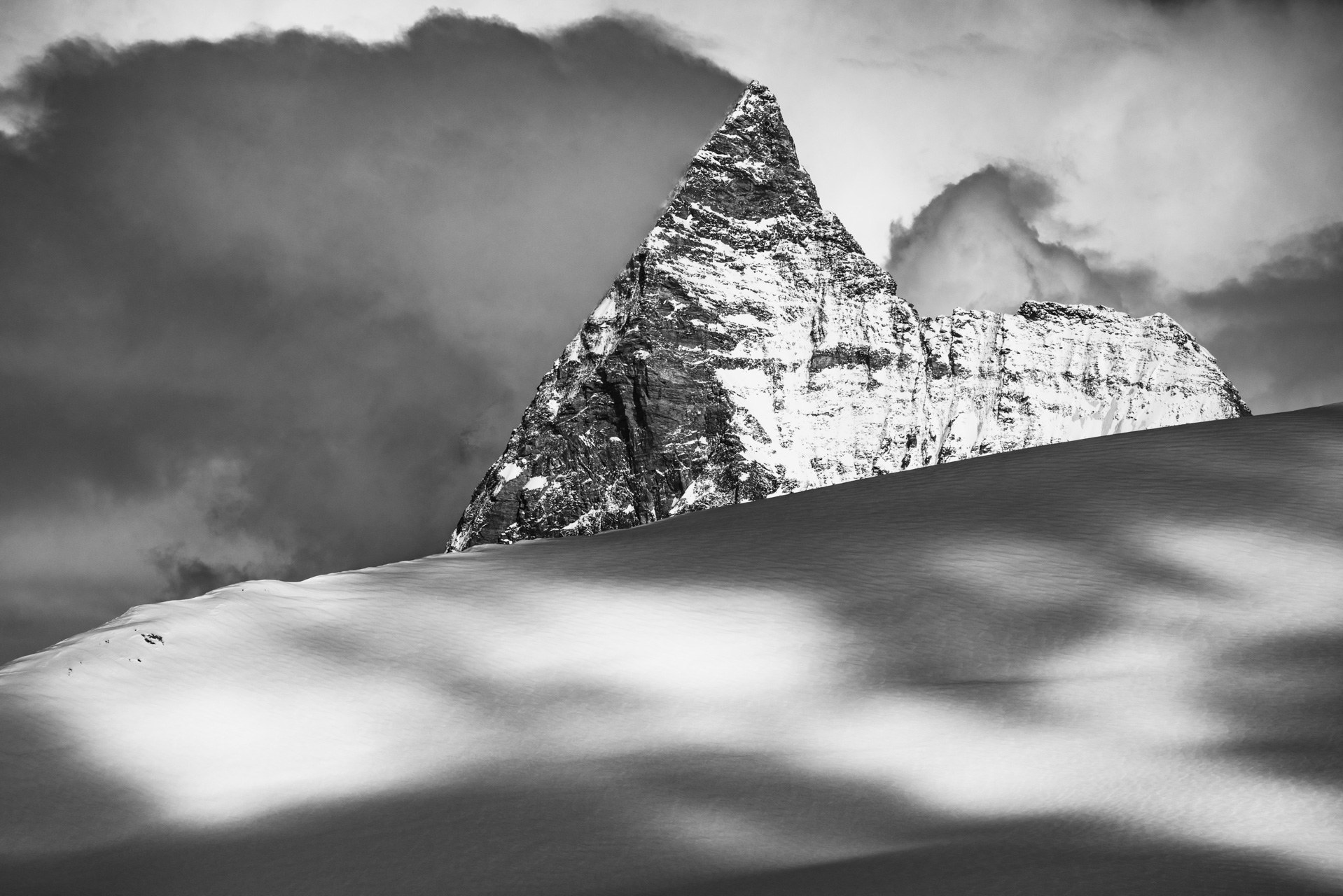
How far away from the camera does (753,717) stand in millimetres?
9625

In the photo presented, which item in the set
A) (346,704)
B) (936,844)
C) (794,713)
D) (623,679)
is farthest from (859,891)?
(346,704)

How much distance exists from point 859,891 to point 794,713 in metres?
3.03

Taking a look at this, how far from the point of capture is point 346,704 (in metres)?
9.89

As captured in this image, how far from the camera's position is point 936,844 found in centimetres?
730

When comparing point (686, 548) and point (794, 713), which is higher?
point (686, 548)

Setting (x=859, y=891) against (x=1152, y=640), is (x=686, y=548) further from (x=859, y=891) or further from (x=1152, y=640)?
(x=859, y=891)

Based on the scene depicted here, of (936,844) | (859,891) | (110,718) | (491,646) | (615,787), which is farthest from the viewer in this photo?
(491,646)

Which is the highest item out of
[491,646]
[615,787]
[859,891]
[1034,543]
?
[1034,543]

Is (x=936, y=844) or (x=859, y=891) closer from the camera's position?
(x=859, y=891)

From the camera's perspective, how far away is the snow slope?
743cm

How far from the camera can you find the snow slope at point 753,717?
24.4ft

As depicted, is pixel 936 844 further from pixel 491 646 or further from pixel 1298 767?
pixel 491 646

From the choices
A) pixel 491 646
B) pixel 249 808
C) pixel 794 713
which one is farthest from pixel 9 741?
pixel 794 713

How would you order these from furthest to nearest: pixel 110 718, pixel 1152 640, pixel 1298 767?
pixel 1152 640 < pixel 110 718 < pixel 1298 767
